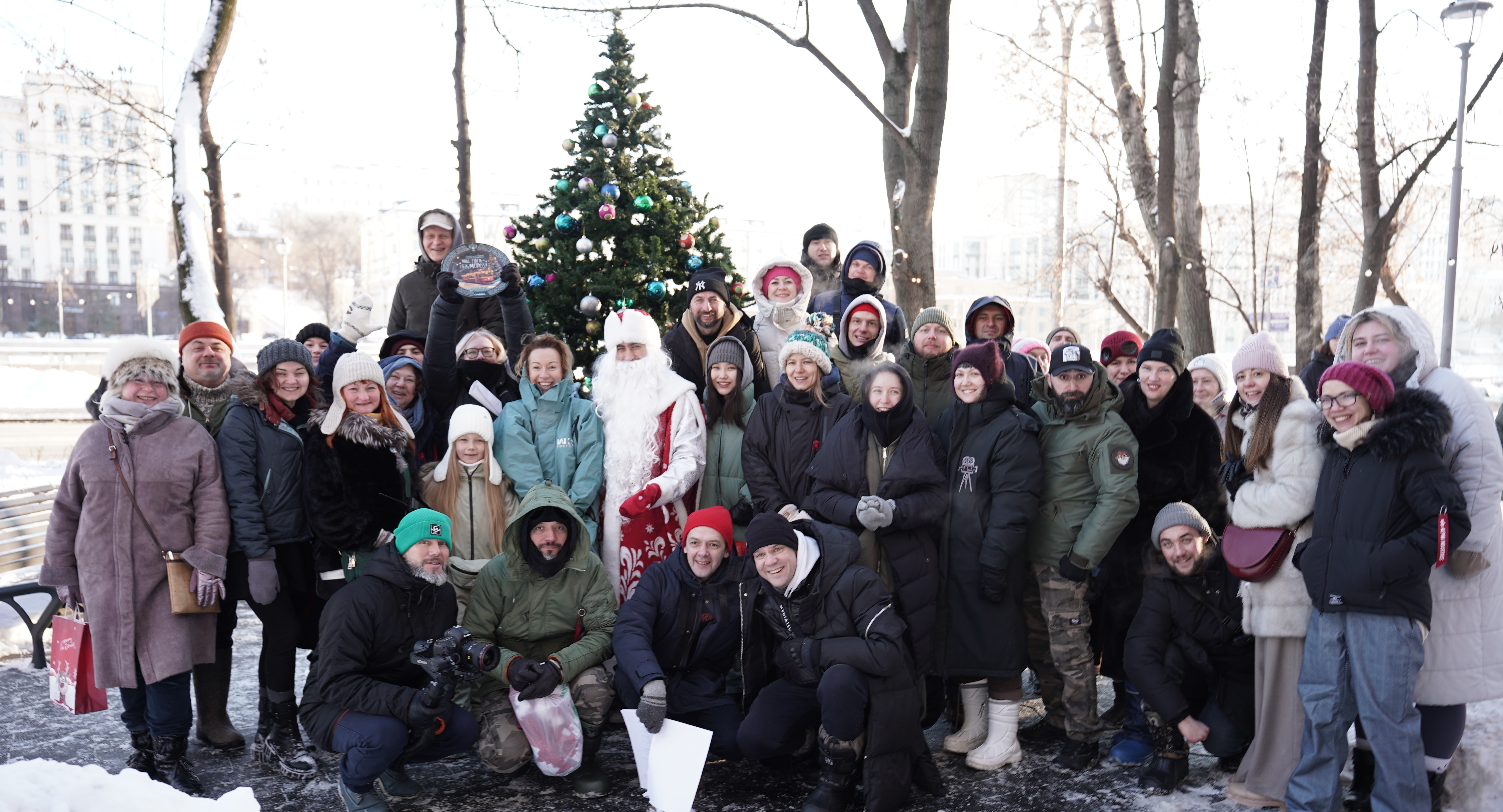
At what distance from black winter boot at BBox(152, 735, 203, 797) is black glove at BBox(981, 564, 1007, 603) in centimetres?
349

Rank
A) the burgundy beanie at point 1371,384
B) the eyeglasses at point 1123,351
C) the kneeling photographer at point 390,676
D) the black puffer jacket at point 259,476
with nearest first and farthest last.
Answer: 1. the burgundy beanie at point 1371,384
2. the kneeling photographer at point 390,676
3. the black puffer jacket at point 259,476
4. the eyeglasses at point 1123,351

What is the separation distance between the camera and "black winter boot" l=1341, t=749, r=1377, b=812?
3859 mm

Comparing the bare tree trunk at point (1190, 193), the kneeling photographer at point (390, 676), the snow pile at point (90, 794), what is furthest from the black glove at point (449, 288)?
Answer: the bare tree trunk at point (1190, 193)

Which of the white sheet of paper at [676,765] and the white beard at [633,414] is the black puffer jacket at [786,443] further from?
the white sheet of paper at [676,765]

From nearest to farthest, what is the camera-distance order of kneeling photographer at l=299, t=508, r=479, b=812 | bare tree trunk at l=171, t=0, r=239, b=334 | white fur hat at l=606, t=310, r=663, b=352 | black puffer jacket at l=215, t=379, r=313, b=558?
kneeling photographer at l=299, t=508, r=479, b=812 < black puffer jacket at l=215, t=379, r=313, b=558 < white fur hat at l=606, t=310, r=663, b=352 < bare tree trunk at l=171, t=0, r=239, b=334

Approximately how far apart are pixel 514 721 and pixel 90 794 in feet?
5.49

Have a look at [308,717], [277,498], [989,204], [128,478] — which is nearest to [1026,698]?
[308,717]

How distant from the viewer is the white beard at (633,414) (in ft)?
15.8

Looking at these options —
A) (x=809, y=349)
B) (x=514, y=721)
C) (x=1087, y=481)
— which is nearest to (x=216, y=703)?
(x=514, y=721)

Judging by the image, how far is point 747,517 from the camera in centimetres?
469

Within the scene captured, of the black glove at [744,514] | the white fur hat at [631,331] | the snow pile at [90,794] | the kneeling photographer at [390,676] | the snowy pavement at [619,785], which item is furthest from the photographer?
the white fur hat at [631,331]

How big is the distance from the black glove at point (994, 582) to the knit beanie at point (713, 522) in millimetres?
1159

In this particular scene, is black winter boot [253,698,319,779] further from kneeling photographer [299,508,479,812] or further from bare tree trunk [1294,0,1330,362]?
bare tree trunk [1294,0,1330,362]

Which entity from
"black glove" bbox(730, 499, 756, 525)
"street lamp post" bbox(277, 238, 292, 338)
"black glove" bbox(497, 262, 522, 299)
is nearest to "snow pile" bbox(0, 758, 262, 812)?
"black glove" bbox(730, 499, 756, 525)
